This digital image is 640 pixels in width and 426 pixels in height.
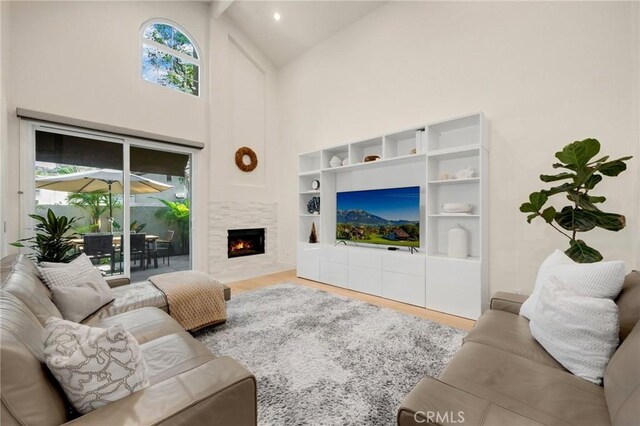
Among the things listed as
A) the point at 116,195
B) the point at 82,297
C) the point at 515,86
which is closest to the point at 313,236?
the point at 116,195

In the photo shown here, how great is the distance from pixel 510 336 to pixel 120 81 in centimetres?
520

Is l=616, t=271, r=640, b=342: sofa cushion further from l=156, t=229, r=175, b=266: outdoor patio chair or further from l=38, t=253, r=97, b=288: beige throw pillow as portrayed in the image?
l=156, t=229, r=175, b=266: outdoor patio chair

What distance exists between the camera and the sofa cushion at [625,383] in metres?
0.79

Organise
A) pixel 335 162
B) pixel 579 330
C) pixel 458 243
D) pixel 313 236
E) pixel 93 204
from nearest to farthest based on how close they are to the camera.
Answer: pixel 579 330
pixel 458 243
pixel 93 204
pixel 335 162
pixel 313 236

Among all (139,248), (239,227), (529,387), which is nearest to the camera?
(529,387)

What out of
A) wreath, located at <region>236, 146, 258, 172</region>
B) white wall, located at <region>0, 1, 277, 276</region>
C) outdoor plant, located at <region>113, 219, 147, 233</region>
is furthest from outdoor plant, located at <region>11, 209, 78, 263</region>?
wreath, located at <region>236, 146, 258, 172</region>

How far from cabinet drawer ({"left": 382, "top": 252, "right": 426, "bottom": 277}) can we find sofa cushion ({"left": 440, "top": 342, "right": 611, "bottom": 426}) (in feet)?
6.59

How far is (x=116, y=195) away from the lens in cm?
395

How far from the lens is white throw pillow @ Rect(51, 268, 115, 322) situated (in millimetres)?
1802

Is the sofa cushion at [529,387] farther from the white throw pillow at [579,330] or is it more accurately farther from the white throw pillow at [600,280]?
the white throw pillow at [600,280]

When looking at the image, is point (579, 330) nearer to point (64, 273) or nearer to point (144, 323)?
point (144, 323)

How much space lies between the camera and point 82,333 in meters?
0.97

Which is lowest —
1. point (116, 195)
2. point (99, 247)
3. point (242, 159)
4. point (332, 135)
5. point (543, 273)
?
point (99, 247)

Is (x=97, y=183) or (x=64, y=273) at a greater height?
(x=97, y=183)
